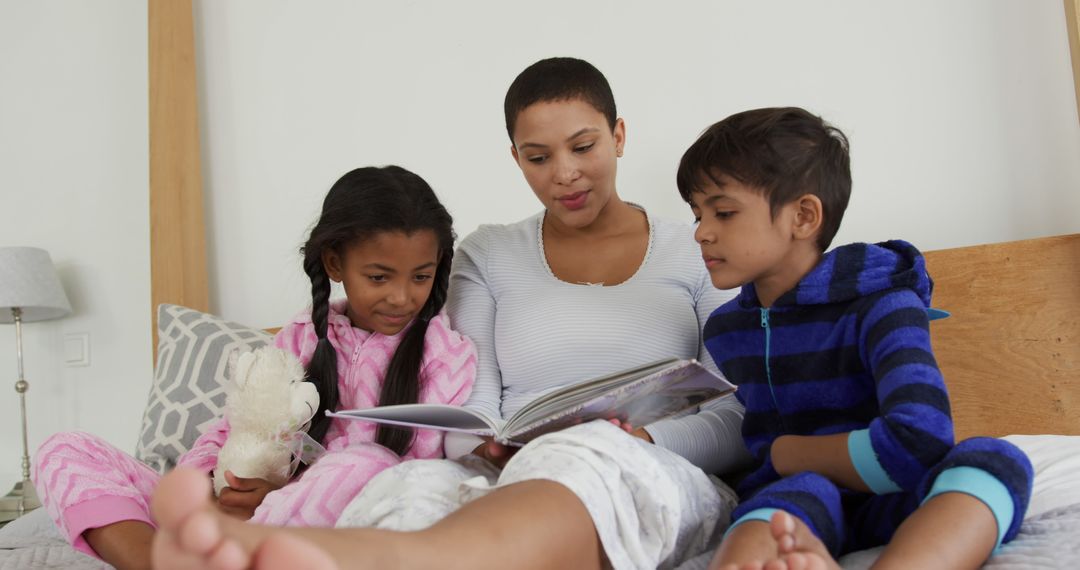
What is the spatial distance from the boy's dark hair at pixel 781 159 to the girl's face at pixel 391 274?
0.43 m

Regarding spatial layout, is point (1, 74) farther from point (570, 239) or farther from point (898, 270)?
point (898, 270)

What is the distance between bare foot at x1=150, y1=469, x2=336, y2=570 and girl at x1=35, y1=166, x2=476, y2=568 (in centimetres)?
59

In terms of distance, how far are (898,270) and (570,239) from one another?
57cm

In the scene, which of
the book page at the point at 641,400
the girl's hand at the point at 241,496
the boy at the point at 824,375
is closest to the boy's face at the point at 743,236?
the boy at the point at 824,375

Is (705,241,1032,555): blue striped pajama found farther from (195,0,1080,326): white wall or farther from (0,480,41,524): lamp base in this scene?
(0,480,41,524): lamp base

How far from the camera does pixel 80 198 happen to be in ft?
8.75

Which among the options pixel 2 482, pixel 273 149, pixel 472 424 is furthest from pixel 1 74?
pixel 472 424

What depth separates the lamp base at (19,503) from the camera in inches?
94.8

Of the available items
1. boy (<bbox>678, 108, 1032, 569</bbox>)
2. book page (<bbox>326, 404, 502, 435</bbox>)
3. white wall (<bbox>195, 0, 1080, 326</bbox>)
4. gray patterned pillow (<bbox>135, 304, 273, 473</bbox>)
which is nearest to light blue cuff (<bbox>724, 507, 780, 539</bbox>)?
boy (<bbox>678, 108, 1032, 569</bbox>)

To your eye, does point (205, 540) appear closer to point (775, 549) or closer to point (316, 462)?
point (775, 549)

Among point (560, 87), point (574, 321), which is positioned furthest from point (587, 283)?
point (560, 87)

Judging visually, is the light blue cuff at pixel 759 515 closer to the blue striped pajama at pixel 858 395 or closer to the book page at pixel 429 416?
the blue striped pajama at pixel 858 395

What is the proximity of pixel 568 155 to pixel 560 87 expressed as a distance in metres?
0.11

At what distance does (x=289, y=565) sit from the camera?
1.78 feet
